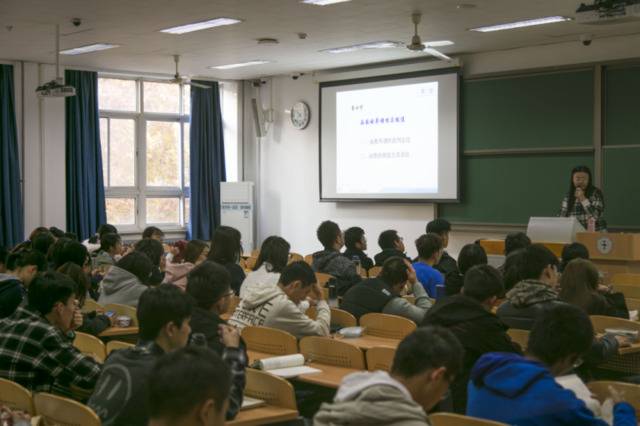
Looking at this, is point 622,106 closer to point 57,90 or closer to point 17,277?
point 57,90

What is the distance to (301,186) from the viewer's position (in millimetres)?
14172

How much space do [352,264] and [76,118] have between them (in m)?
6.92

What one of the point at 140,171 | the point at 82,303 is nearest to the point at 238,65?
the point at 140,171

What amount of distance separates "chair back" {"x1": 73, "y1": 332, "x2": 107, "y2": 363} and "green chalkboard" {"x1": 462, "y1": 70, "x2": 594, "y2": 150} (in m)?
7.51

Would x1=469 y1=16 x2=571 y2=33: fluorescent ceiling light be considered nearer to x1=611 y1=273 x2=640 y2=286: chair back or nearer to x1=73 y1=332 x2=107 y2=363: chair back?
x1=611 y1=273 x2=640 y2=286: chair back

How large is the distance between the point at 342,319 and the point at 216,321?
5.99 feet

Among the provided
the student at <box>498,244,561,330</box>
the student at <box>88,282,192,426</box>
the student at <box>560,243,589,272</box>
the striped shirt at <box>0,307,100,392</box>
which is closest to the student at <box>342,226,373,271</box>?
the student at <box>560,243,589,272</box>

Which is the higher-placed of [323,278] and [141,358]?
[141,358]

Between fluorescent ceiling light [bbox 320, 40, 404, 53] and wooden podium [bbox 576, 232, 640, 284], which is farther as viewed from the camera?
fluorescent ceiling light [bbox 320, 40, 404, 53]

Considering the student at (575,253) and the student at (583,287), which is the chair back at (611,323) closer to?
the student at (583,287)

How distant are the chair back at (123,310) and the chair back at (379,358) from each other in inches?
85.7

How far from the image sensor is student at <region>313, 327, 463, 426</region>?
2.26m

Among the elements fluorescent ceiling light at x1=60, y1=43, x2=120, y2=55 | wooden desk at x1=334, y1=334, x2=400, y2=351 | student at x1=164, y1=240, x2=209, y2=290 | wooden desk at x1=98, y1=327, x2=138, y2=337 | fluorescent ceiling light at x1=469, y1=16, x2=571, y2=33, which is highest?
fluorescent ceiling light at x1=60, y1=43, x2=120, y2=55

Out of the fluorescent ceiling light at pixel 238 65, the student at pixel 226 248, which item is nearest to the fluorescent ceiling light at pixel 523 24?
the fluorescent ceiling light at pixel 238 65
